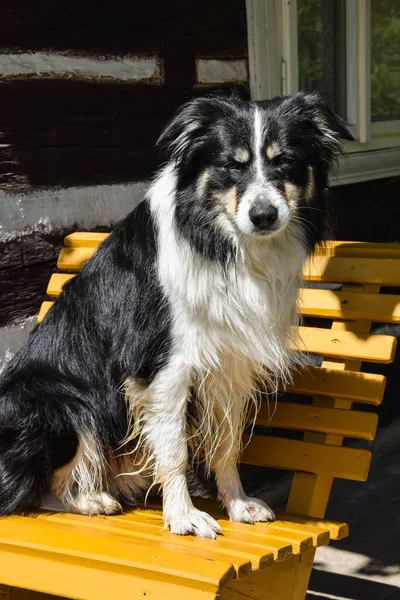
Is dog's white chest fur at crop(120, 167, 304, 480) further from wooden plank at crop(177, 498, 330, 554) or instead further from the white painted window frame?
the white painted window frame

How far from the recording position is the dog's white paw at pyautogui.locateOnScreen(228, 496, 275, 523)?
9.37 ft

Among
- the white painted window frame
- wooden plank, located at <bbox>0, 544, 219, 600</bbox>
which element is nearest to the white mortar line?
the white painted window frame

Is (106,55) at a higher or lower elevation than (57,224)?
higher

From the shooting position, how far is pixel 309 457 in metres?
2.91

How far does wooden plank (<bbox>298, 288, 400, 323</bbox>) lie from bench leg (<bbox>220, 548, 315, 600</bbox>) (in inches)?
32.0

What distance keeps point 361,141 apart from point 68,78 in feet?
6.03

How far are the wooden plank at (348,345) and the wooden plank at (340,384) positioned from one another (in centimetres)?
6

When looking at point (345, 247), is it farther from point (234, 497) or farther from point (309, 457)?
point (234, 497)

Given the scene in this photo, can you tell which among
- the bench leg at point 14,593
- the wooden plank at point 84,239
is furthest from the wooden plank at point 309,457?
the wooden plank at point 84,239

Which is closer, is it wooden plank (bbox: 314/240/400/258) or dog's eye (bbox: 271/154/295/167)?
dog's eye (bbox: 271/154/295/167)

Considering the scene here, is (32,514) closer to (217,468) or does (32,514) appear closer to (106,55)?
(217,468)

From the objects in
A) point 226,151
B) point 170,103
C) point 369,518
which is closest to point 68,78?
point 170,103

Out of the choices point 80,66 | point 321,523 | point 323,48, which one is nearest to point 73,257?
point 80,66

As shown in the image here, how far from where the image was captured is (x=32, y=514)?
2803 mm
